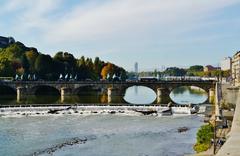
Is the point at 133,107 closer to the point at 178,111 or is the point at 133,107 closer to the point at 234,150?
the point at 178,111

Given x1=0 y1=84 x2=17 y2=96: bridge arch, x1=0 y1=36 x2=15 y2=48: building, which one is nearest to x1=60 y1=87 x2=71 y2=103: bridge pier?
x1=0 y1=84 x2=17 y2=96: bridge arch

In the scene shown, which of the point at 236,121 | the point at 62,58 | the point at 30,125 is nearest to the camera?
the point at 236,121

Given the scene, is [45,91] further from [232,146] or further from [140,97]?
[232,146]

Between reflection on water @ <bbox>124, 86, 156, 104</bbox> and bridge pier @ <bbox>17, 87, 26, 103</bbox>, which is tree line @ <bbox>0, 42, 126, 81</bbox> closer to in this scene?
reflection on water @ <bbox>124, 86, 156, 104</bbox>

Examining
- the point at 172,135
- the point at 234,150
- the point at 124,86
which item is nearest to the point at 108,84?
the point at 124,86

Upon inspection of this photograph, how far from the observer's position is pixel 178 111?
61.0m

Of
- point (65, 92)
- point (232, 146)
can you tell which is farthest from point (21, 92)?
point (232, 146)

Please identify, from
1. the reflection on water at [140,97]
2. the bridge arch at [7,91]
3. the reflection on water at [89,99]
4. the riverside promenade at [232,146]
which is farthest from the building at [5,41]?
the riverside promenade at [232,146]

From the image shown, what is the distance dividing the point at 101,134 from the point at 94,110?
745 inches

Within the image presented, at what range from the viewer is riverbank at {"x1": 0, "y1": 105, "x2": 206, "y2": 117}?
59.0 m

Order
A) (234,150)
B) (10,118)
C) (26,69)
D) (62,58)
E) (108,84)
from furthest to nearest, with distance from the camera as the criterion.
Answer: (62,58) → (26,69) → (108,84) → (10,118) → (234,150)

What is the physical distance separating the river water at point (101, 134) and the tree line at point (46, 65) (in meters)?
55.1

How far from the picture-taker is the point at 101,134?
42938 millimetres

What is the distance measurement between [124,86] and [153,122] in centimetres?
4202
